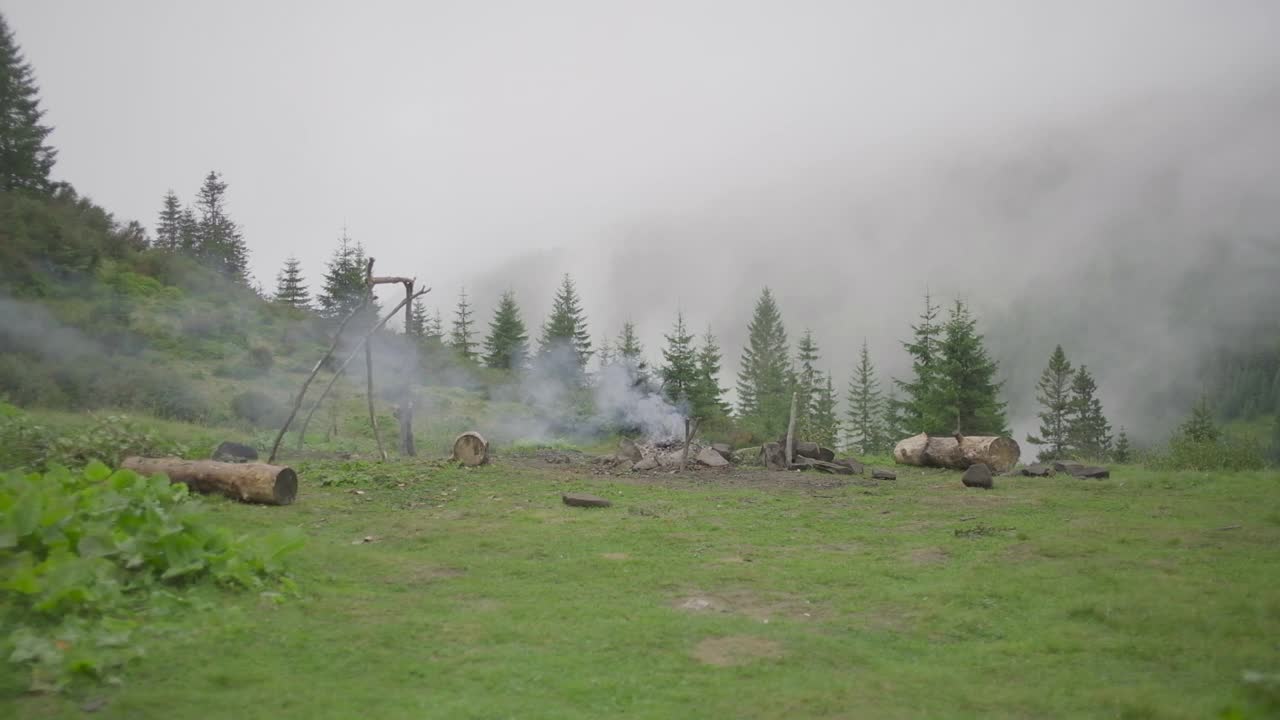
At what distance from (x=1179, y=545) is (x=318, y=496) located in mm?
12626

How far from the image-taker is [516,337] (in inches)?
2128

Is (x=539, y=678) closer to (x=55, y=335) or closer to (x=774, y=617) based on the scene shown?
(x=774, y=617)

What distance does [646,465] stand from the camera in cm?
1902

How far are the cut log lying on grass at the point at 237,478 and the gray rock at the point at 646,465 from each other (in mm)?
9147

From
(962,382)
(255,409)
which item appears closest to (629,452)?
(255,409)

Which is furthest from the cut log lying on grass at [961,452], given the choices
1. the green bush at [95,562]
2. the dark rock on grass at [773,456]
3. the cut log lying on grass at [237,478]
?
the green bush at [95,562]

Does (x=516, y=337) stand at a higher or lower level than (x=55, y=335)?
higher

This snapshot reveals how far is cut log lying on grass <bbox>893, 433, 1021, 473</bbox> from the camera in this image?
20031 millimetres

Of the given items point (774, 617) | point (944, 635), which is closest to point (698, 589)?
point (774, 617)

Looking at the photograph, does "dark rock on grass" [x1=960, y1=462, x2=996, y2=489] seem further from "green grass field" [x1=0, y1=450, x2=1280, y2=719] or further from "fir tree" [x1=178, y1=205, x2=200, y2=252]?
"fir tree" [x1=178, y1=205, x2=200, y2=252]

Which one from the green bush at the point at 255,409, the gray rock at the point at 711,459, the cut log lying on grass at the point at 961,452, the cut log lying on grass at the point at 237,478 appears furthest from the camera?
the green bush at the point at 255,409

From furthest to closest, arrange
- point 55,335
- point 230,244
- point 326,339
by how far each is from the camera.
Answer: point 230,244, point 326,339, point 55,335

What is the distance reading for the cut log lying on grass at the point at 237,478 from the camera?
11.1 m

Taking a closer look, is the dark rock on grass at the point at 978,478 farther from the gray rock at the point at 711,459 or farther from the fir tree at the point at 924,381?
the fir tree at the point at 924,381
